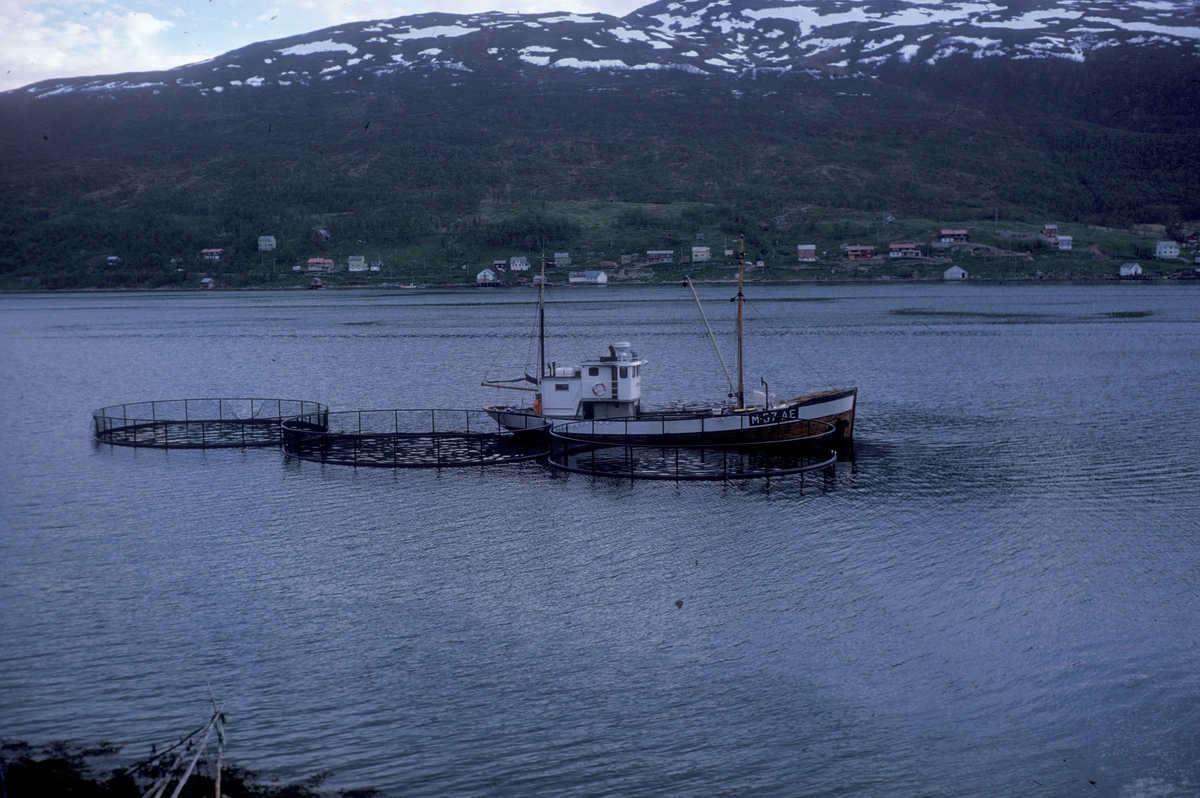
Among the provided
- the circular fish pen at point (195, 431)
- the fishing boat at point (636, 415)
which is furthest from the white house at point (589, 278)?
the fishing boat at point (636, 415)

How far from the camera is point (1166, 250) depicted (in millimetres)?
196750

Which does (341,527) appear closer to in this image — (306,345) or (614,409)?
(614,409)

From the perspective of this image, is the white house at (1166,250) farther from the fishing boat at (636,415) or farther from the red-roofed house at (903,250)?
the fishing boat at (636,415)

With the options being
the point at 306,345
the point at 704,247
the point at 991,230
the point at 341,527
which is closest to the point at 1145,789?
the point at 341,527

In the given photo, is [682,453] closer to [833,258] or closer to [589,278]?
[589,278]

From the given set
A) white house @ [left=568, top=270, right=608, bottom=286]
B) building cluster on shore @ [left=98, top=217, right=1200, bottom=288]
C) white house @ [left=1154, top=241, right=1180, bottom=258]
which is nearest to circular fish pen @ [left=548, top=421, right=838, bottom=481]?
building cluster on shore @ [left=98, top=217, right=1200, bottom=288]

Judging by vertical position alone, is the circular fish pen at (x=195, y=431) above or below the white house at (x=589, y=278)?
below

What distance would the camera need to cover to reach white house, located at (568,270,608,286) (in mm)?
182125

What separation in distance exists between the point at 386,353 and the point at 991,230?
469 ft

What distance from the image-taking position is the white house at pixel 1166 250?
646 feet

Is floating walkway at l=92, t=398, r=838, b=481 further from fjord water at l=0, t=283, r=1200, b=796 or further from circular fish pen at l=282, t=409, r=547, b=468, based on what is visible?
fjord water at l=0, t=283, r=1200, b=796

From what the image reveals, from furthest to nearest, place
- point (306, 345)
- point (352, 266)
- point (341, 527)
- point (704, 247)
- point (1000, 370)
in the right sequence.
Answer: point (352, 266) → point (704, 247) → point (306, 345) → point (1000, 370) → point (341, 527)

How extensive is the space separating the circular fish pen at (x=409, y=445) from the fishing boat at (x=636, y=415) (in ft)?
3.47

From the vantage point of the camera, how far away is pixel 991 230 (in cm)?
19850
